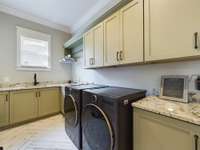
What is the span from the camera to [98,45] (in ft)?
7.25

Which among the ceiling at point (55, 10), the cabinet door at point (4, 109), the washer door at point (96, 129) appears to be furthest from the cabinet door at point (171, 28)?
the cabinet door at point (4, 109)

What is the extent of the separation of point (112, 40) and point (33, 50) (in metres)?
2.49

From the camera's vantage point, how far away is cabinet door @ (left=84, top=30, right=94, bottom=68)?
241cm

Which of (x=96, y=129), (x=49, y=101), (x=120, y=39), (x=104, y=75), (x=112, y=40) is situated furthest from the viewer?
(x=49, y=101)

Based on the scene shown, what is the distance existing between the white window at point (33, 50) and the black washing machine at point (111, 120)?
248 cm

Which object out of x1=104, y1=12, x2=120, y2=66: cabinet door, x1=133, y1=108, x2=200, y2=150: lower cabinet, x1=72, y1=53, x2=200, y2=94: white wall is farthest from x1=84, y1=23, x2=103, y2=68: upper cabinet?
x1=133, y1=108, x2=200, y2=150: lower cabinet

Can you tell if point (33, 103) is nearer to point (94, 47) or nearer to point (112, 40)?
point (94, 47)

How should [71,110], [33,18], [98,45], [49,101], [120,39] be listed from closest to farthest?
[120,39]
[71,110]
[98,45]
[49,101]
[33,18]

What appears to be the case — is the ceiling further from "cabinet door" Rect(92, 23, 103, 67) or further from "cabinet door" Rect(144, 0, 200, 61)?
"cabinet door" Rect(144, 0, 200, 61)

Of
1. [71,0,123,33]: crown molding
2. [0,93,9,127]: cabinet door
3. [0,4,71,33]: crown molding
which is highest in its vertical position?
[0,4,71,33]: crown molding

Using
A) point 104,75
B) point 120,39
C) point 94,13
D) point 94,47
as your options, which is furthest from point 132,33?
point 94,13

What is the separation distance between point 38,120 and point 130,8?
301 cm

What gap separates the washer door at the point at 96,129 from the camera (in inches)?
51.0

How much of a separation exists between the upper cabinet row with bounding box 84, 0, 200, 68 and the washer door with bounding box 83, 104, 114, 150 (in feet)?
2.42
